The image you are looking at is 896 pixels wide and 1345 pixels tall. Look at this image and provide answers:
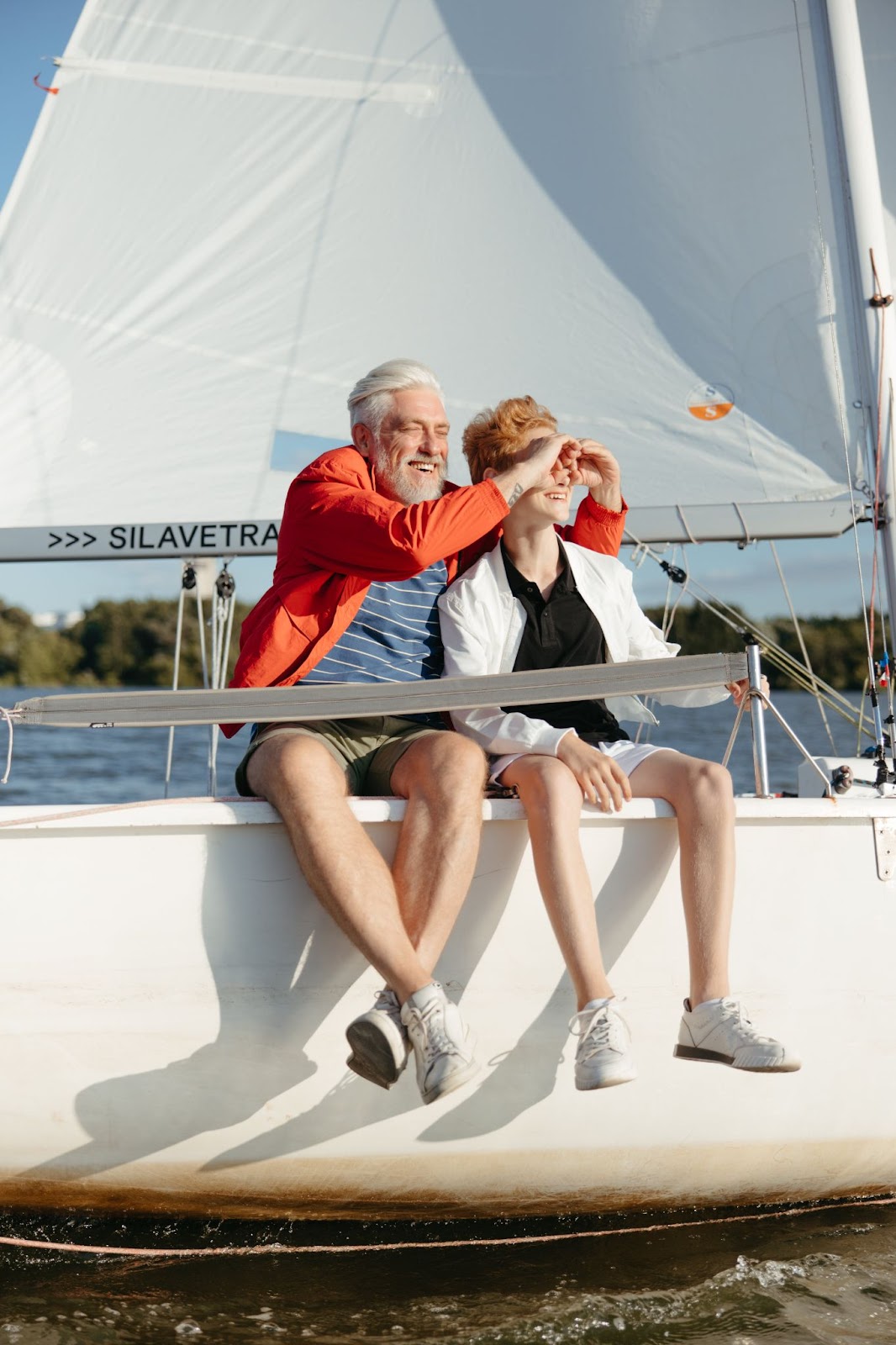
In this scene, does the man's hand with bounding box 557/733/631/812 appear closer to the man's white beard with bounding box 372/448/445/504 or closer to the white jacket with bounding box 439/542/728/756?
the white jacket with bounding box 439/542/728/756

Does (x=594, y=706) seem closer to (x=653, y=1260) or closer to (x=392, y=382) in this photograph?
(x=392, y=382)

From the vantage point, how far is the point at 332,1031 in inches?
82.4

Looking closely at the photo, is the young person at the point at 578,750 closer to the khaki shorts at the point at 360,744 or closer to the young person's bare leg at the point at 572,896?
the young person's bare leg at the point at 572,896

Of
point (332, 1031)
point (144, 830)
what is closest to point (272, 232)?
point (144, 830)

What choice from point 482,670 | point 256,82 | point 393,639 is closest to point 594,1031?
point 482,670

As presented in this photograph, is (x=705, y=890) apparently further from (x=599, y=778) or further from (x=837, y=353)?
(x=837, y=353)

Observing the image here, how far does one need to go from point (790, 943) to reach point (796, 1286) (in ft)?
1.81

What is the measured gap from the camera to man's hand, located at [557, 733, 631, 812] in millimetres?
2094

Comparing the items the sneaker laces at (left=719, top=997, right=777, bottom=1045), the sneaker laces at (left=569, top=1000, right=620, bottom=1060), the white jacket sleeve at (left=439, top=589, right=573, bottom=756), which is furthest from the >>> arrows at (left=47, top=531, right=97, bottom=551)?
the sneaker laces at (left=719, top=997, right=777, bottom=1045)

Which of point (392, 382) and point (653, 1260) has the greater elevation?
point (392, 382)

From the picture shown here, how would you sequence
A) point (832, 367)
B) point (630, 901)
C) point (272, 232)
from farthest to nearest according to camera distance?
point (272, 232) → point (832, 367) → point (630, 901)

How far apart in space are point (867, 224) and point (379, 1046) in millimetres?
2394

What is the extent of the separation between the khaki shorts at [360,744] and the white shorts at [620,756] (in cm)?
12

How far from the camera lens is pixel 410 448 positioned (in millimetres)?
2443
